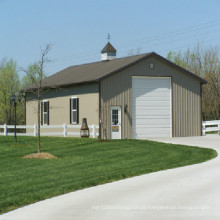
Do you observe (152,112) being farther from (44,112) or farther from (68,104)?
(44,112)

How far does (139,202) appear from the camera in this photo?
29.7 feet

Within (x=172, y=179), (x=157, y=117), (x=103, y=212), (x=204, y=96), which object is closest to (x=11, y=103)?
(x=204, y=96)

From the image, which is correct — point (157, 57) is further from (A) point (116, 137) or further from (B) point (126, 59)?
(A) point (116, 137)

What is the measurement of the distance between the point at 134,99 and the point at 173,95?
281cm

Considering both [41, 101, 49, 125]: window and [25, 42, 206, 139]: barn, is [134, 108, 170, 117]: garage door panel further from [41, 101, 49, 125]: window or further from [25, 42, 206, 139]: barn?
[41, 101, 49, 125]: window

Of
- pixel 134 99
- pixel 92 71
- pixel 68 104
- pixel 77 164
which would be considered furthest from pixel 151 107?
pixel 77 164

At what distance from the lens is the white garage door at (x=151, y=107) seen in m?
29.4

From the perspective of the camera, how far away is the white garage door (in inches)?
1156

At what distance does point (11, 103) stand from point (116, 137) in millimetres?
22786

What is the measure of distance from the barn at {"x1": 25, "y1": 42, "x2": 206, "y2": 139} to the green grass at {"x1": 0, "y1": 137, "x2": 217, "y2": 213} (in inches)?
119

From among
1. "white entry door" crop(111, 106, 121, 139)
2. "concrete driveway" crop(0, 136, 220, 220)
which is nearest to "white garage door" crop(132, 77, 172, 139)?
"white entry door" crop(111, 106, 121, 139)

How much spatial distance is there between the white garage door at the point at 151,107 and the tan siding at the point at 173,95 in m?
0.36

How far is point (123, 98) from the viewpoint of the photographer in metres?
28.7

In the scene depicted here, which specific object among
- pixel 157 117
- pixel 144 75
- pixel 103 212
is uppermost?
pixel 144 75
